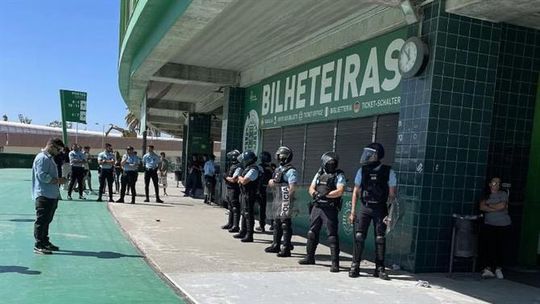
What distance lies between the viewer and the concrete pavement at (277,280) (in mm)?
6070

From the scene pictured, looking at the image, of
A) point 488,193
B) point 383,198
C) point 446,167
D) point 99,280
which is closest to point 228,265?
point 99,280

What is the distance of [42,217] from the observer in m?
7.86

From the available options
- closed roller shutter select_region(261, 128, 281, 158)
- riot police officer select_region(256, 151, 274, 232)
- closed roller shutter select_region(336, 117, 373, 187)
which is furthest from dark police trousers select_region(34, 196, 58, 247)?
closed roller shutter select_region(261, 128, 281, 158)

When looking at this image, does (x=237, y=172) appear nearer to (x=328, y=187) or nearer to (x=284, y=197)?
(x=284, y=197)

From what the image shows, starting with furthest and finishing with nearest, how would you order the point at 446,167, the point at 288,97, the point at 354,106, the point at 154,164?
the point at 154,164, the point at 288,97, the point at 354,106, the point at 446,167

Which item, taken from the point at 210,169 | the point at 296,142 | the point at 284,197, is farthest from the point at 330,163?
the point at 210,169

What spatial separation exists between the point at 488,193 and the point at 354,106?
3.16m

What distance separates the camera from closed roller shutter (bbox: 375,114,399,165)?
8.84m

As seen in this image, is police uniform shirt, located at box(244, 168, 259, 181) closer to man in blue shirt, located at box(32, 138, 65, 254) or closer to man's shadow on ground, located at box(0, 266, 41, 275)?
man in blue shirt, located at box(32, 138, 65, 254)

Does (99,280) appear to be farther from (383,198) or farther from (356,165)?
(356,165)

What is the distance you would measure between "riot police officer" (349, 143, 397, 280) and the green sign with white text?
1.87 metres

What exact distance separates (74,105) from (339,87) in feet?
48.1

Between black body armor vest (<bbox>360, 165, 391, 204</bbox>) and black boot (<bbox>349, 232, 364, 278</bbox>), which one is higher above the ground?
black body armor vest (<bbox>360, 165, 391, 204</bbox>)

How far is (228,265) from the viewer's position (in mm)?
7625
